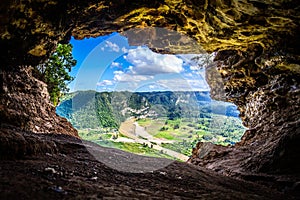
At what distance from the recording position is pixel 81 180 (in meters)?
3.67

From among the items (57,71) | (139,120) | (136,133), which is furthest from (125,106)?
(57,71)

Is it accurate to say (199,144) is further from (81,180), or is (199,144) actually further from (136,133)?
(81,180)

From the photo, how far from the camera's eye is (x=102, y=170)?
477cm

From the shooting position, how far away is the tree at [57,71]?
500 inches

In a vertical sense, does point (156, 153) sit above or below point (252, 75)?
below

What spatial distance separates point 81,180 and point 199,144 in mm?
11167

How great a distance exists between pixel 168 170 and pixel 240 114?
12878mm

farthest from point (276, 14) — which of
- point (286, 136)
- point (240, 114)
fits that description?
point (240, 114)

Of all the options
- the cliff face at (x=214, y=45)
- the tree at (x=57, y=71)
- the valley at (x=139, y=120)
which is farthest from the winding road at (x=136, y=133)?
the tree at (x=57, y=71)

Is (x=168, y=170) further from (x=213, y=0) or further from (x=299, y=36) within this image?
(x=299, y=36)

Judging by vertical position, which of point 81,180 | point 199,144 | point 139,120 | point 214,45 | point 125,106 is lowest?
point 199,144

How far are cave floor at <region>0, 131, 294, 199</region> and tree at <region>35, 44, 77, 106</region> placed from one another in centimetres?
797

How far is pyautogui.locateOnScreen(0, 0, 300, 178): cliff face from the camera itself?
21.6 feet

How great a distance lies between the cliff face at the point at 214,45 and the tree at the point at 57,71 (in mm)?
1699
